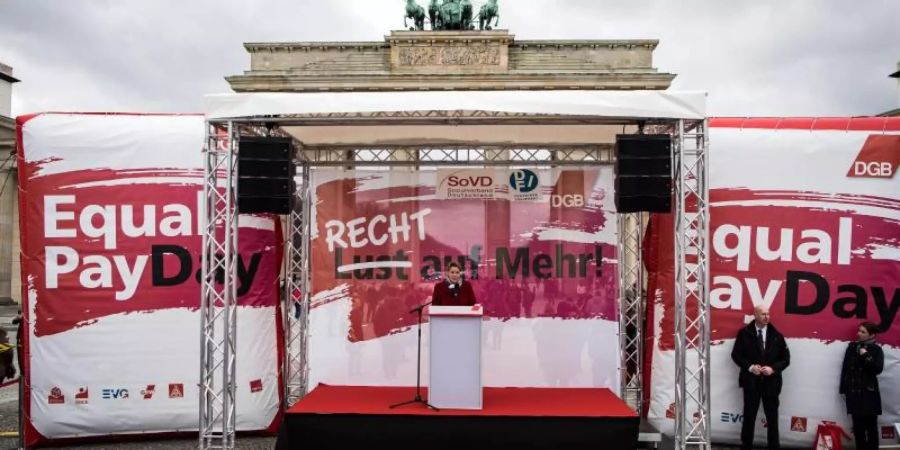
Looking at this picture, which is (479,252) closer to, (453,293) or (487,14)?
(453,293)

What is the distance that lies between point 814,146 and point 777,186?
604mm

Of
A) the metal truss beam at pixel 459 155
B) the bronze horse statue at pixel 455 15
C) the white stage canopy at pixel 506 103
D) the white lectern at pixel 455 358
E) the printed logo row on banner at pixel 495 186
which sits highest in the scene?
the bronze horse statue at pixel 455 15

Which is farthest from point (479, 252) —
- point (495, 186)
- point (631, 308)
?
point (631, 308)

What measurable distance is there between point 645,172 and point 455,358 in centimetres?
253

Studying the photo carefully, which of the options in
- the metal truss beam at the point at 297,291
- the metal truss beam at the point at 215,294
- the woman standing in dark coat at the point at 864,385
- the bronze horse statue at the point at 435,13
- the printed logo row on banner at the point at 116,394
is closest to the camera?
the metal truss beam at the point at 215,294

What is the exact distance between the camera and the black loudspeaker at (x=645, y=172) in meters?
6.34

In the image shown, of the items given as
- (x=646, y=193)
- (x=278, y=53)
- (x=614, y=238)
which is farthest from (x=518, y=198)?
(x=278, y=53)

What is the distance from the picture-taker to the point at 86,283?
745cm

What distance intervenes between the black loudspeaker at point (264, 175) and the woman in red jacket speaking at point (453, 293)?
5.84 ft

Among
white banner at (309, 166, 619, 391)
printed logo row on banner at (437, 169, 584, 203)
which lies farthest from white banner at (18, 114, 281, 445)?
printed logo row on banner at (437, 169, 584, 203)

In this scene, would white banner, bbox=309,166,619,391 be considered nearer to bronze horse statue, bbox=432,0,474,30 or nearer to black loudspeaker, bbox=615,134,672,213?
black loudspeaker, bbox=615,134,672,213

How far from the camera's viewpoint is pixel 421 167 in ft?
26.2

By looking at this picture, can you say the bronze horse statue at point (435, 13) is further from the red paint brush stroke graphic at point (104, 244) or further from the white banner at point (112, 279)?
the red paint brush stroke graphic at point (104, 244)

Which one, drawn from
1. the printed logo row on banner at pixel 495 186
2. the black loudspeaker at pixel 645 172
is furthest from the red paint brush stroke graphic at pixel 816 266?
the printed logo row on banner at pixel 495 186
